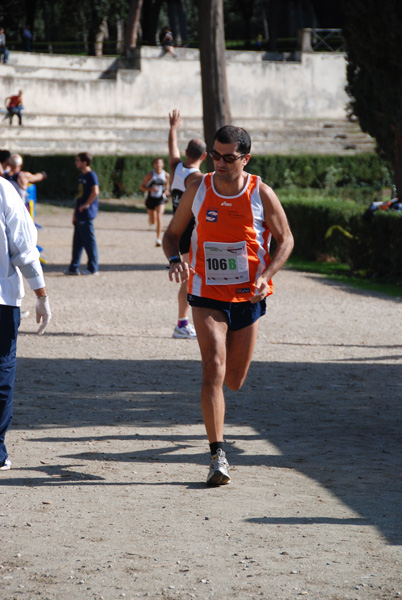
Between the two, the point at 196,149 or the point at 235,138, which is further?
the point at 196,149

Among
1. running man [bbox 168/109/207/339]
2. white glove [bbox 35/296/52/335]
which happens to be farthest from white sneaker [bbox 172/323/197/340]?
white glove [bbox 35/296/52/335]

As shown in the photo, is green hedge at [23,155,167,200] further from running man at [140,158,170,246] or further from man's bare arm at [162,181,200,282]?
man's bare arm at [162,181,200,282]

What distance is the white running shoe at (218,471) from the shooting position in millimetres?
5391

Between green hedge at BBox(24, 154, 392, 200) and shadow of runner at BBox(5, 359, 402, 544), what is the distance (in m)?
26.3

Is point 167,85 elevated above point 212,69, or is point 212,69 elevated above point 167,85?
point 212,69

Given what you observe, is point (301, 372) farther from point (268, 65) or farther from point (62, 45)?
point (62, 45)

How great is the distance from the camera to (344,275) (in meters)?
17.8

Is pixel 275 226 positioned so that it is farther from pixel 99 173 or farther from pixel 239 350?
pixel 99 173

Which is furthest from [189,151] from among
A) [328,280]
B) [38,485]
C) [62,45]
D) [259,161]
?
[62,45]

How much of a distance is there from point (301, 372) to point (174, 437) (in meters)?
2.69

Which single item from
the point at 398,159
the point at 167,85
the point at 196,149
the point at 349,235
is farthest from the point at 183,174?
the point at 167,85

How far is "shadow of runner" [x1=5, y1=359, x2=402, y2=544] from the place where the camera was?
225 inches

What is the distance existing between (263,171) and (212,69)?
20437mm

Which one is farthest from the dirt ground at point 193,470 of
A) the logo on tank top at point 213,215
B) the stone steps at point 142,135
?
the stone steps at point 142,135
